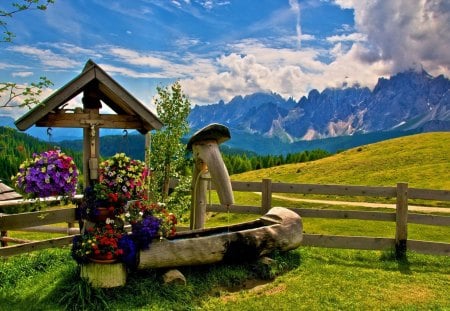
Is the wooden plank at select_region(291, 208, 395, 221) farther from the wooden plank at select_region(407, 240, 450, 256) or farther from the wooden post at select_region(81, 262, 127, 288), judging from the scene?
the wooden post at select_region(81, 262, 127, 288)

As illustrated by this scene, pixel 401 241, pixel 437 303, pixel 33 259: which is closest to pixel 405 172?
pixel 401 241

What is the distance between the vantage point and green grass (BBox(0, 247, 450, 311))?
25.7ft

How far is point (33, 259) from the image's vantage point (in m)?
10.1

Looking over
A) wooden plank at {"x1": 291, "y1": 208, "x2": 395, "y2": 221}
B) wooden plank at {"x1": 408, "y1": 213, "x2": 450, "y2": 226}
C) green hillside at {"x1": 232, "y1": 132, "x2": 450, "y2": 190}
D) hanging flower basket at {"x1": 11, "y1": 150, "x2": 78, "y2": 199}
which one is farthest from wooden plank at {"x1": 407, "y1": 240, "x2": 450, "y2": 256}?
green hillside at {"x1": 232, "y1": 132, "x2": 450, "y2": 190}

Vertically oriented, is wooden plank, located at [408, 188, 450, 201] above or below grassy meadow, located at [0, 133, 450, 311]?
above

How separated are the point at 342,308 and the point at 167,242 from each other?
3624 mm

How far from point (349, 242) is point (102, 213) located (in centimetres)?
667

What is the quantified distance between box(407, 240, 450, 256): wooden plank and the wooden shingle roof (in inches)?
289

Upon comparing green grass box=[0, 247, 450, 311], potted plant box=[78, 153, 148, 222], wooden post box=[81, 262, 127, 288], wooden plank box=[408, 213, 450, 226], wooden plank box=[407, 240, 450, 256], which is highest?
potted plant box=[78, 153, 148, 222]

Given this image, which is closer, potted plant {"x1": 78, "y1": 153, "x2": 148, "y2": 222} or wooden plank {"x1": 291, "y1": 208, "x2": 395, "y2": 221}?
potted plant {"x1": 78, "y1": 153, "x2": 148, "y2": 222}

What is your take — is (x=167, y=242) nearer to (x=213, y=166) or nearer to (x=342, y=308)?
(x=213, y=166)

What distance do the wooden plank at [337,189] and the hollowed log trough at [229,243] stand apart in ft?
3.07

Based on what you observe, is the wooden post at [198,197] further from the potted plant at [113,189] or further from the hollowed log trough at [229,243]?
the potted plant at [113,189]

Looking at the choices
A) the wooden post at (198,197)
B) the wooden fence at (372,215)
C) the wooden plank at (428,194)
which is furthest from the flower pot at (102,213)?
the wooden plank at (428,194)
